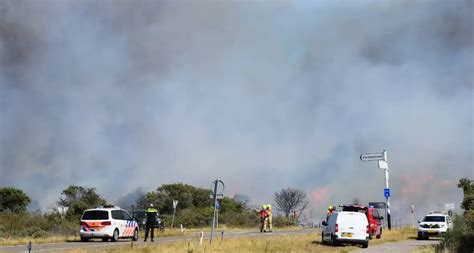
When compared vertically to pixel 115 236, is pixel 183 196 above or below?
above

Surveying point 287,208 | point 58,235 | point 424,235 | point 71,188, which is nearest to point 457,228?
point 424,235

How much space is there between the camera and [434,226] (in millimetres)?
37031

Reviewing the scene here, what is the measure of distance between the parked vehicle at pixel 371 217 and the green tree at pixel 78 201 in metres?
28.1

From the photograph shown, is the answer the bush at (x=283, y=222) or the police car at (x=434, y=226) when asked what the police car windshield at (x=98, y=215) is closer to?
the police car at (x=434, y=226)

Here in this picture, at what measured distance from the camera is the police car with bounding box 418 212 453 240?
36.8 m

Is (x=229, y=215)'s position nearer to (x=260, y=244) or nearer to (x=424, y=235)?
(x=424, y=235)

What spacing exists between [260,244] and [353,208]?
9.97m

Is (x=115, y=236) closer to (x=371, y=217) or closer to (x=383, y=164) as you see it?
(x=371, y=217)

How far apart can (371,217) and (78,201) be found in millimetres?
33315

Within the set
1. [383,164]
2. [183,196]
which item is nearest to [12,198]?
[183,196]

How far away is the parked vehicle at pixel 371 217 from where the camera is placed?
34312mm

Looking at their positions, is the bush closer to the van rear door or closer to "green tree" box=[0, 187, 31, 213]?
the van rear door

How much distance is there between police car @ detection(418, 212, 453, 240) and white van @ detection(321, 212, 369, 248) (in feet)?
35.0

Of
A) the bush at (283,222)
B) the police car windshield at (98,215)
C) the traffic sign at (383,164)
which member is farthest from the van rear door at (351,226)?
the bush at (283,222)
